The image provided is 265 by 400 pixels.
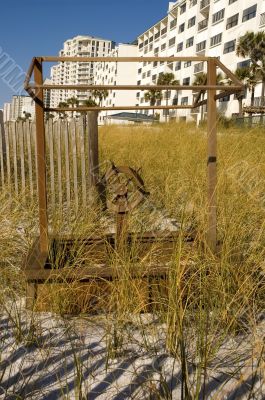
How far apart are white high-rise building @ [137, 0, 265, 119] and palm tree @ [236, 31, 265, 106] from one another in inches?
70.7

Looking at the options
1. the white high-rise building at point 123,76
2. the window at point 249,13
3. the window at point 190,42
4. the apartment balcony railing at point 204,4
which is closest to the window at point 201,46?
the window at point 190,42

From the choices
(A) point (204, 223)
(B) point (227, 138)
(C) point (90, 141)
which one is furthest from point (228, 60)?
(A) point (204, 223)

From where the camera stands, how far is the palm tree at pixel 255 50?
29.3 meters

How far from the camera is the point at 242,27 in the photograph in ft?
112

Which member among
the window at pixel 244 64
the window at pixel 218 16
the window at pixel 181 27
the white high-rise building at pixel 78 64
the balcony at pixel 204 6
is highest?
the white high-rise building at pixel 78 64

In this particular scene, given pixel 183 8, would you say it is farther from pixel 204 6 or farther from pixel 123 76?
pixel 123 76

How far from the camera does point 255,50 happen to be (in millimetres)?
29984

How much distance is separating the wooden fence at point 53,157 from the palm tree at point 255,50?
95.8ft

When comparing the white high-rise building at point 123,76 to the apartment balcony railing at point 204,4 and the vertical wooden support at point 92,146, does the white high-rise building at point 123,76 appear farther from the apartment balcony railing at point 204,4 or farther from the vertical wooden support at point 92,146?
the vertical wooden support at point 92,146

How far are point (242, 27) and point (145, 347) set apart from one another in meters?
38.2

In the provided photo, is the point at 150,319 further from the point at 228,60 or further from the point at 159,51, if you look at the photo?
the point at 159,51

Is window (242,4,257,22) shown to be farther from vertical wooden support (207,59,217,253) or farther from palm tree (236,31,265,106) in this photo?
vertical wooden support (207,59,217,253)

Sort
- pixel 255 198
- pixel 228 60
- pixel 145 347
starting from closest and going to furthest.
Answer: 1. pixel 145 347
2. pixel 255 198
3. pixel 228 60

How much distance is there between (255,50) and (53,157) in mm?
30095
